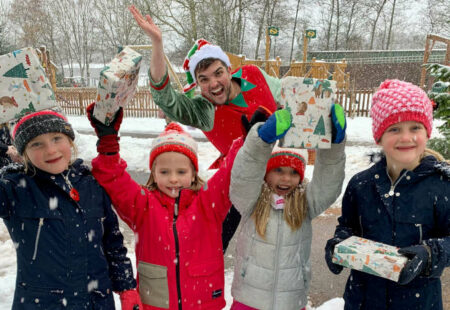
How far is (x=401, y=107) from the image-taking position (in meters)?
1.81

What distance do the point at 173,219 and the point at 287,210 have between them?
0.71m

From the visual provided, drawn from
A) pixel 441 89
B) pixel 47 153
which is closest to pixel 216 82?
pixel 47 153

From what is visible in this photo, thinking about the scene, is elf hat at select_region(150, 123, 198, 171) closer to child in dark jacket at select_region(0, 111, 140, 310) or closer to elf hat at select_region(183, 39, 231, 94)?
child in dark jacket at select_region(0, 111, 140, 310)

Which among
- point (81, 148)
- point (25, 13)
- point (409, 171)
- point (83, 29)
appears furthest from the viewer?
point (83, 29)

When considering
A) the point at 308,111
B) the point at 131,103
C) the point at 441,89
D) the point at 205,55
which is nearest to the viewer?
the point at 308,111

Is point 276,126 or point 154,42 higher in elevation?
point 154,42

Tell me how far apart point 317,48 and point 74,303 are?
134ft

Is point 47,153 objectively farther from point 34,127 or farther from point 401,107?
point 401,107

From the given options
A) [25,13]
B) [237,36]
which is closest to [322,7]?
[237,36]

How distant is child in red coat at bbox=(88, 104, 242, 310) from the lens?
6.78 ft

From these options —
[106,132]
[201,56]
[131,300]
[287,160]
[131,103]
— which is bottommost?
[131,300]

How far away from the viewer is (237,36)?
87.1 ft

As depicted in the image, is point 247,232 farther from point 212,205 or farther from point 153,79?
point 153,79

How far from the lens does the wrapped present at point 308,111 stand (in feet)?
5.78
